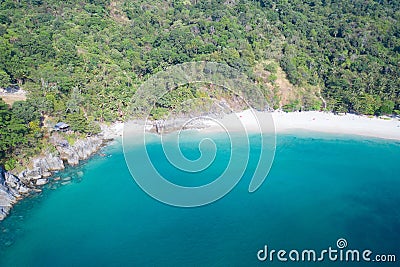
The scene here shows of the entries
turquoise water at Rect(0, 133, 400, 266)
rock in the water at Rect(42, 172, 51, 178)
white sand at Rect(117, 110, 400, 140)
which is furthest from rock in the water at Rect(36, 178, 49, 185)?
white sand at Rect(117, 110, 400, 140)

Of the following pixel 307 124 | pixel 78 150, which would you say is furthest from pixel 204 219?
pixel 307 124

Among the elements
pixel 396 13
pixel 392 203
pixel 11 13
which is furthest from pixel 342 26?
pixel 11 13

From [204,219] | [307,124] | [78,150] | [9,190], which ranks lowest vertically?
[204,219]

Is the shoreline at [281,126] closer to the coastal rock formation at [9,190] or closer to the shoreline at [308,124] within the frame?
the shoreline at [308,124]

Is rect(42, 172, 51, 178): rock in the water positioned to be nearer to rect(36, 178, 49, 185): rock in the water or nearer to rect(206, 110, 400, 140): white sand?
rect(36, 178, 49, 185): rock in the water

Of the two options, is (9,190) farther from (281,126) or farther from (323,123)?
(323,123)
